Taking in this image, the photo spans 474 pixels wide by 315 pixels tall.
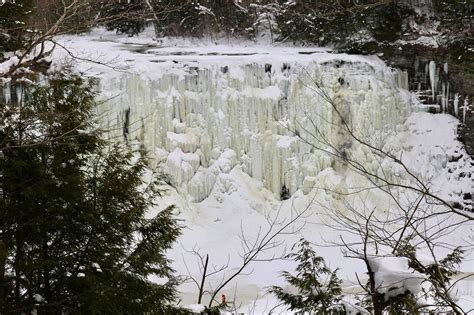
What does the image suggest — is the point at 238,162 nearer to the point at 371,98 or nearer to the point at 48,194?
the point at 371,98

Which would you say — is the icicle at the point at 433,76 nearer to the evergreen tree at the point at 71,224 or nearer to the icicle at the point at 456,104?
the icicle at the point at 456,104

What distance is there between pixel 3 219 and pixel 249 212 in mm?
10477

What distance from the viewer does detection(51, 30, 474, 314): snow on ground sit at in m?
14.0

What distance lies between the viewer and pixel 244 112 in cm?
1581

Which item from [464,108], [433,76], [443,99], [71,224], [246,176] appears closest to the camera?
[71,224]

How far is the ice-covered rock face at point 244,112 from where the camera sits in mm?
15047

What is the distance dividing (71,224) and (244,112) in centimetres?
1086

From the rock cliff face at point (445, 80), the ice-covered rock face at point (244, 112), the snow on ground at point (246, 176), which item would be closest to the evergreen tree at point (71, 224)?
the snow on ground at point (246, 176)

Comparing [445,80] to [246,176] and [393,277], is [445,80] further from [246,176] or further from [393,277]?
[393,277]

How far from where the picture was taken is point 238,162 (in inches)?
614

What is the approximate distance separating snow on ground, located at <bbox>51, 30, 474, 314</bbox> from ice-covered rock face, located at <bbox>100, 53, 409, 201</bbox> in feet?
0.12

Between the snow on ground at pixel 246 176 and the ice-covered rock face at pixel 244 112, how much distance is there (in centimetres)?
4

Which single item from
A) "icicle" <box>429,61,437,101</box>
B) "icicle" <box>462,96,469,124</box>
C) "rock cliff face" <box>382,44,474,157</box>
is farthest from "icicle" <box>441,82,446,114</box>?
"icicle" <box>462,96,469,124</box>

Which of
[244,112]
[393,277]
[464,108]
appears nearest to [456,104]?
[464,108]
